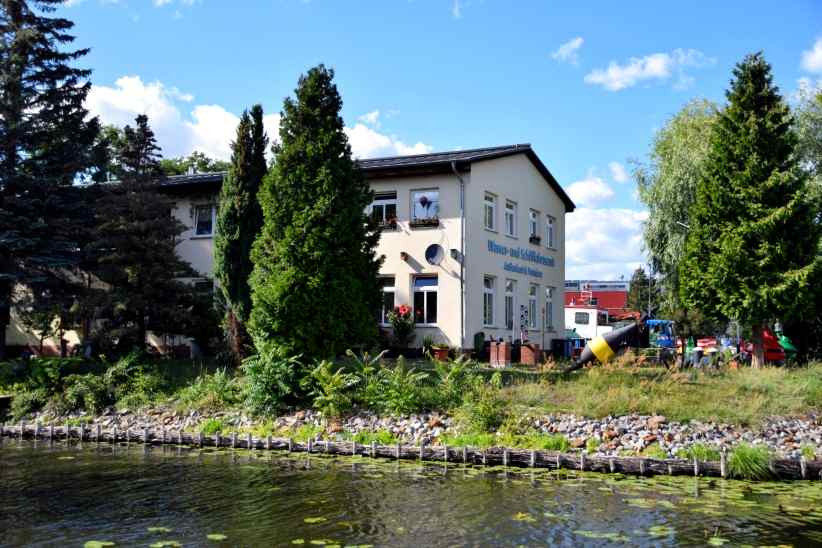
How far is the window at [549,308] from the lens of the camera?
31469mm

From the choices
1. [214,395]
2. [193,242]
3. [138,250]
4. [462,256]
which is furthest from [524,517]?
[193,242]

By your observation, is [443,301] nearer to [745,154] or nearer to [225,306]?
[225,306]

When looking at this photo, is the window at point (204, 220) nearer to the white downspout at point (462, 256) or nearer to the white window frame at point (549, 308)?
the white downspout at point (462, 256)

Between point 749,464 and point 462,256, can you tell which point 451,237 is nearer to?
point 462,256

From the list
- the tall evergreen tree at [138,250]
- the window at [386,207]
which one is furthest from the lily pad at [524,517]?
the window at [386,207]

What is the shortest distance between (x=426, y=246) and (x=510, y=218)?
15.0 ft

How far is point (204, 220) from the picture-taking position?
29328 mm

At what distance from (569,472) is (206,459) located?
251 inches

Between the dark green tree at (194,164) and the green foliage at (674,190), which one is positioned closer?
the green foliage at (674,190)

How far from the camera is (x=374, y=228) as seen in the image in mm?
18219

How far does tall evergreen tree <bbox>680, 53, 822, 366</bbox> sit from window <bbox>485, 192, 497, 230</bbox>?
24.7 feet

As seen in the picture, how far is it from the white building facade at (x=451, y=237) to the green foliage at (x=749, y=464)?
542 inches

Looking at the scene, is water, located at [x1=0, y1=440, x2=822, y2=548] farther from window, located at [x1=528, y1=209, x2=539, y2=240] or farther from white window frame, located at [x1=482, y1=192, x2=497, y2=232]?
window, located at [x1=528, y1=209, x2=539, y2=240]

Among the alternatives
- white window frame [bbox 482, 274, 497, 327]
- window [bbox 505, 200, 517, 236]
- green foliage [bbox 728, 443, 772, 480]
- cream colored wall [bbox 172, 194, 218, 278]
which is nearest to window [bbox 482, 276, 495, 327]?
white window frame [bbox 482, 274, 497, 327]
